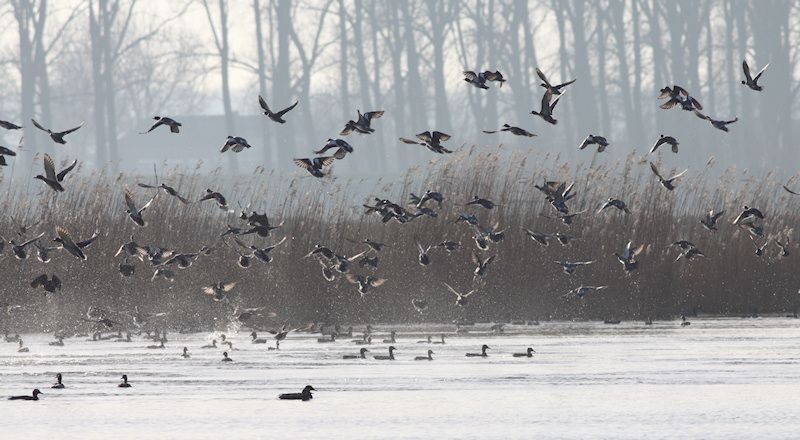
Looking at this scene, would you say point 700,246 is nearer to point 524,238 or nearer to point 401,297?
point 524,238

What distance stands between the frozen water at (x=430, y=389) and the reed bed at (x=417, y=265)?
1.62 meters

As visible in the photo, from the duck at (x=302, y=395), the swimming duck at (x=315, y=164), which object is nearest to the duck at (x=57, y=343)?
the swimming duck at (x=315, y=164)

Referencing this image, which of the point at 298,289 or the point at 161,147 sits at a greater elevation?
the point at 161,147

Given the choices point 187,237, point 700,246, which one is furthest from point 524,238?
point 187,237

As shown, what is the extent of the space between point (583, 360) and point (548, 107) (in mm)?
1833

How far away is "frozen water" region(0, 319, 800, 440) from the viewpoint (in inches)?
309

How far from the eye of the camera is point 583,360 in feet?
37.5

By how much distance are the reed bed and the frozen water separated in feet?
5.32

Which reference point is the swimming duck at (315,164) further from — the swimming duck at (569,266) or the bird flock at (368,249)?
the swimming duck at (569,266)

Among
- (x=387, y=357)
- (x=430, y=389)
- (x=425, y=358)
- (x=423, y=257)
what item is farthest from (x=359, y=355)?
(x=423, y=257)

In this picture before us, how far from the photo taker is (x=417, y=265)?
52.3 ft

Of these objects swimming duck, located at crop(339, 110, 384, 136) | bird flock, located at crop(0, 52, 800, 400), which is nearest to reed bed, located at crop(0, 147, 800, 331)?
bird flock, located at crop(0, 52, 800, 400)

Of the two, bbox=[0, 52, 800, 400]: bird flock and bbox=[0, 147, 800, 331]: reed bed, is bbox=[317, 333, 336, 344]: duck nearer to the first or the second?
bbox=[0, 52, 800, 400]: bird flock

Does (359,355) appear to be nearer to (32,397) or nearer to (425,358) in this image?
(425,358)
